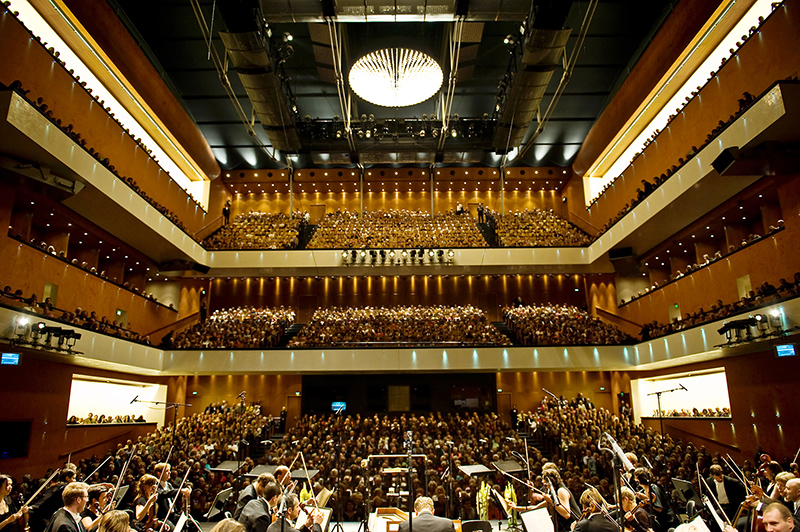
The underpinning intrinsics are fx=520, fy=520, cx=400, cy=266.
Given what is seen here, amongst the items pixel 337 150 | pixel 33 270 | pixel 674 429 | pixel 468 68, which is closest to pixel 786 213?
pixel 674 429

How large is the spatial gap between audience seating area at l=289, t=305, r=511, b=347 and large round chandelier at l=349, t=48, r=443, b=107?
7.93 metres

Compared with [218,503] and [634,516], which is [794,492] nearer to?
[634,516]

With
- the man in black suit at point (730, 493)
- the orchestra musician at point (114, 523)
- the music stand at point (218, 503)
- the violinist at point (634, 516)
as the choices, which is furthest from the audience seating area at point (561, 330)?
the orchestra musician at point (114, 523)

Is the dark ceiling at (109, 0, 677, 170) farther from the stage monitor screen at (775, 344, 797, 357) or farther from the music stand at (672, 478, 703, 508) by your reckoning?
the music stand at (672, 478, 703, 508)

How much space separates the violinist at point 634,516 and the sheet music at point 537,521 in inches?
32.8

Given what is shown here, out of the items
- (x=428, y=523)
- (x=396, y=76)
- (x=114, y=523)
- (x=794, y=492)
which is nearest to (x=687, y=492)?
(x=794, y=492)

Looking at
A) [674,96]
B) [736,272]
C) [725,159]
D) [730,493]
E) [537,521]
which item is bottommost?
[730,493]

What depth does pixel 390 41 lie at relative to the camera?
539 inches

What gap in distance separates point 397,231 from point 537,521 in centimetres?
1845

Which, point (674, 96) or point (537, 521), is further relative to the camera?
point (674, 96)

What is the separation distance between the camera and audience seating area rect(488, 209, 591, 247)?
72.2ft

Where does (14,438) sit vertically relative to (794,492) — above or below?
above

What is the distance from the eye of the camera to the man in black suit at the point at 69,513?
4.21 m

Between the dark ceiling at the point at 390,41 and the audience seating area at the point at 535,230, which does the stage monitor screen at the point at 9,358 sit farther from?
the audience seating area at the point at 535,230
